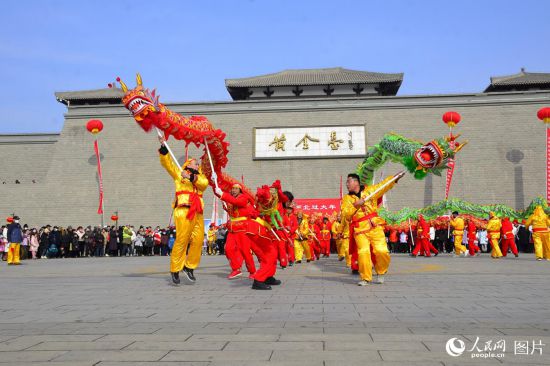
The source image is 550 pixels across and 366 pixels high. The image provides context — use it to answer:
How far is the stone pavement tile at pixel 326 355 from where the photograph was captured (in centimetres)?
291

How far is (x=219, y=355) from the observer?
3025mm

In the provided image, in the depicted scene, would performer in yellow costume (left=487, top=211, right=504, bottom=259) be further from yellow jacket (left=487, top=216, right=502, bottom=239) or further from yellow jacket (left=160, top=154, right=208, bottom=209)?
yellow jacket (left=160, top=154, right=208, bottom=209)

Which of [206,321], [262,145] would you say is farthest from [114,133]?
[206,321]

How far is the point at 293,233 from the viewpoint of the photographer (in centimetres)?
1238

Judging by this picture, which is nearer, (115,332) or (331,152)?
(115,332)

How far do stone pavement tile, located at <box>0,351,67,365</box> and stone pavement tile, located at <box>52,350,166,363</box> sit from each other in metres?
0.06

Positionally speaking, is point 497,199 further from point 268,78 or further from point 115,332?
point 115,332

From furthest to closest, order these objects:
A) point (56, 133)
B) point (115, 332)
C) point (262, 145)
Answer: point (56, 133), point (262, 145), point (115, 332)

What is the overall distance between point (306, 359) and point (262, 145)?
934 inches

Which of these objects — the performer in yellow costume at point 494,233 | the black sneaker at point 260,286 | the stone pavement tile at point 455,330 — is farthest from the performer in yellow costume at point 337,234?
the stone pavement tile at point 455,330

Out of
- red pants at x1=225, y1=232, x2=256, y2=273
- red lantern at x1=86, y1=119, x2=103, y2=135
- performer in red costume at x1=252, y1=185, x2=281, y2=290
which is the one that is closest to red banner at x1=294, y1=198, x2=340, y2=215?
red lantern at x1=86, y1=119, x2=103, y2=135

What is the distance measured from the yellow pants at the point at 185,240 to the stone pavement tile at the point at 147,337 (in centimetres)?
369

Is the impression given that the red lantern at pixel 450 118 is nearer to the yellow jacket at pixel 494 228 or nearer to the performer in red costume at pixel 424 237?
the performer in red costume at pixel 424 237

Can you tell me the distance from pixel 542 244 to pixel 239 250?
32.5 feet
